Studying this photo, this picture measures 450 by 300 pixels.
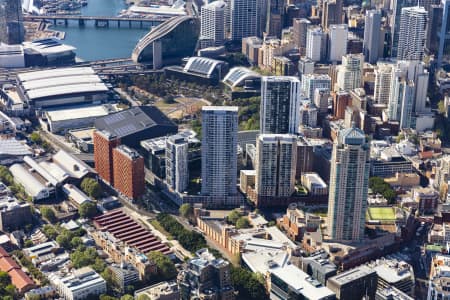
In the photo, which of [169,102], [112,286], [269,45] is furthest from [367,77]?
[112,286]

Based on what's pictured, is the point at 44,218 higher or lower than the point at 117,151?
lower

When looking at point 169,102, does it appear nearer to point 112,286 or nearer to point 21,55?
point 21,55

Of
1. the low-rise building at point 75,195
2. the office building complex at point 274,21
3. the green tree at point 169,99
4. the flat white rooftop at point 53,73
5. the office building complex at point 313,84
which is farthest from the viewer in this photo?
the office building complex at point 274,21

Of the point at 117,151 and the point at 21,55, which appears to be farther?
the point at 21,55

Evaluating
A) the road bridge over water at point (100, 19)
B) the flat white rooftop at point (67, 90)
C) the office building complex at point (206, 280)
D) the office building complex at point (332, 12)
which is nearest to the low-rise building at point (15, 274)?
the office building complex at point (206, 280)

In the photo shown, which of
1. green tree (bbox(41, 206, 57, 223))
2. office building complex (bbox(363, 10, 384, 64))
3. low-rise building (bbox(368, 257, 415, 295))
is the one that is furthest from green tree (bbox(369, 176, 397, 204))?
office building complex (bbox(363, 10, 384, 64))

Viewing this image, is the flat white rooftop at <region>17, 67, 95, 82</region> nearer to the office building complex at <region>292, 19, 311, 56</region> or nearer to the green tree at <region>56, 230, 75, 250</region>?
the office building complex at <region>292, 19, 311, 56</region>

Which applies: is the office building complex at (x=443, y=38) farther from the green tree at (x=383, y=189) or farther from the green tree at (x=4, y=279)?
the green tree at (x=4, y=279)
